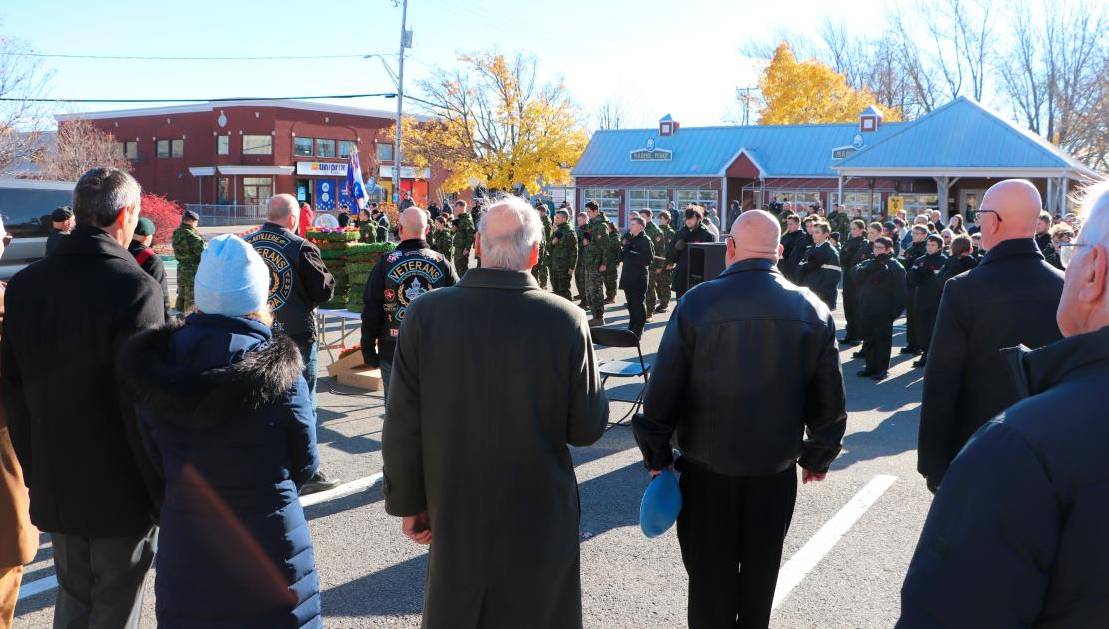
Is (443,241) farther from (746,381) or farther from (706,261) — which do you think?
(746,381)

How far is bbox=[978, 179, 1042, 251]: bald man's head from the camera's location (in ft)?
13.0

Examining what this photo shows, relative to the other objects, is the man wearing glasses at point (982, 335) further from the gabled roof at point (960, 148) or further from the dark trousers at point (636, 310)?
the gabled roof at point (960, 148)

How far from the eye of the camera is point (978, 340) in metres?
3.87

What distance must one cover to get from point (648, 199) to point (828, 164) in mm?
9332

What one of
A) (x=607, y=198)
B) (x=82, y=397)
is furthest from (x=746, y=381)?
(x=607, y=198)

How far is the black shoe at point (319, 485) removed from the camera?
246 inches

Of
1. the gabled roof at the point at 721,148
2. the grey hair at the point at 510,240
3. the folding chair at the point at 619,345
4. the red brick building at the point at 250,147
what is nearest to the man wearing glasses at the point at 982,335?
the grey hair at the point at 510,240

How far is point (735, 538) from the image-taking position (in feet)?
11.9

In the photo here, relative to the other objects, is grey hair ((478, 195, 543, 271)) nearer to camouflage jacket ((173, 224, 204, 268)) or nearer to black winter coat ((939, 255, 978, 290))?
black winter coat ((939, 255, 978, 290))

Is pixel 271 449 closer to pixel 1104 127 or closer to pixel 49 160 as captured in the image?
pixel 49 160

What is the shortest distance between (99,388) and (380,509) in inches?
111

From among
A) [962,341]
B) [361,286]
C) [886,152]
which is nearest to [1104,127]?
[886,152]

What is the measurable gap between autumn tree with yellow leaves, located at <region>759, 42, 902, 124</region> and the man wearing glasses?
5559 cm

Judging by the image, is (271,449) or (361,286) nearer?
(271,449)
